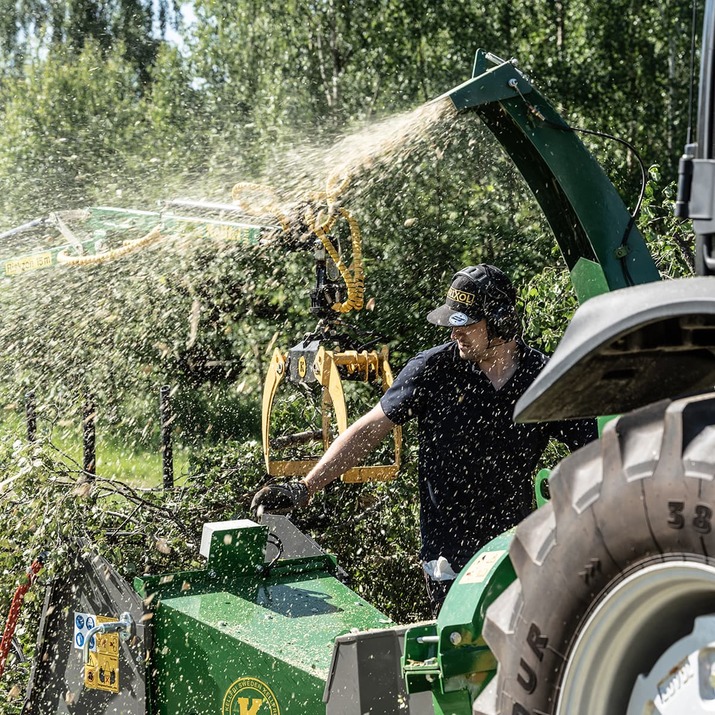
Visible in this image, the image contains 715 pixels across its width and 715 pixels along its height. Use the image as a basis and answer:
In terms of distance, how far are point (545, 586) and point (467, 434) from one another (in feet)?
6.36

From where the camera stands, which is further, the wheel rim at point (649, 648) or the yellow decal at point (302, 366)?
the yellow decal at point (302, 366)

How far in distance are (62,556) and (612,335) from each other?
3399 millimetres

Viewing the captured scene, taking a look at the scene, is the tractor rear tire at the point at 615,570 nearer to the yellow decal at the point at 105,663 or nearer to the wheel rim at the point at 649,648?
the wheel rim at the point at 649,648

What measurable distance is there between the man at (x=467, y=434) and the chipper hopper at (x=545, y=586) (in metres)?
0.41

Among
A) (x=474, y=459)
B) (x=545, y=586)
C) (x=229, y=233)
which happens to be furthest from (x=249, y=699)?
(x=229, y=233)

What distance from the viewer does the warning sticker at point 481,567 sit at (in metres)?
2.54

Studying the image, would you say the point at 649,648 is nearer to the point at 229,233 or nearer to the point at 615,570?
the point at 615,570

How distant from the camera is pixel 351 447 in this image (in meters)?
3.86

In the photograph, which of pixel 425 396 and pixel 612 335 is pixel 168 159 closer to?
pixel 425 396

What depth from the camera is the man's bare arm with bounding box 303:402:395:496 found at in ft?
12.7

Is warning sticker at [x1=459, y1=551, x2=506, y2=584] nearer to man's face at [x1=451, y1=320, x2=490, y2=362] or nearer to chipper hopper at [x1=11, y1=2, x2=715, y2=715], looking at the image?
chipper hopper at [x1=11, y1=2, x2=715, y2=715]

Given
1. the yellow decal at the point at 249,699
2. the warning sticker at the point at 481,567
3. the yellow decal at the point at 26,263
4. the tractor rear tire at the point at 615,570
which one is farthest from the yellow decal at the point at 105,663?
the yellow decal at the point at 26,263

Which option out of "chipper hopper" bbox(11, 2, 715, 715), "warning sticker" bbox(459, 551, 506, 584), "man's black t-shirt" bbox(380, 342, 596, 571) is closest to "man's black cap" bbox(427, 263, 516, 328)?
"man's black t-shirt" bbox(380, 342, 596, 571)

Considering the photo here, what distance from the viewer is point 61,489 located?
5344 millimetres
